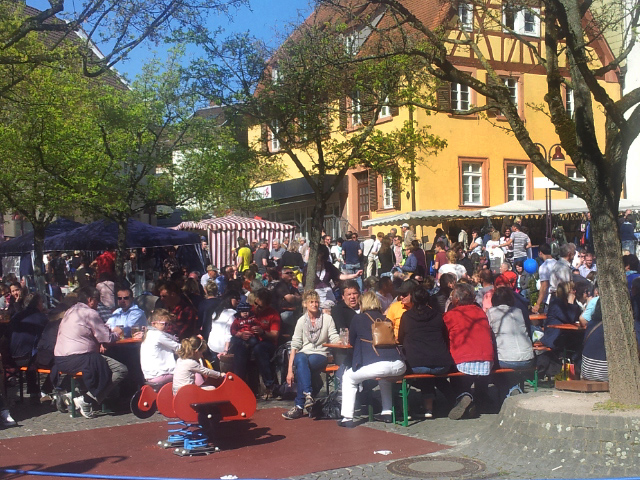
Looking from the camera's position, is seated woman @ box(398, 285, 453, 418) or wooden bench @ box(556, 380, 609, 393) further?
seated woman @ box(398, 285, 453, 418)

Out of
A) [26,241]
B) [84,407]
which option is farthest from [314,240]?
[26,241]

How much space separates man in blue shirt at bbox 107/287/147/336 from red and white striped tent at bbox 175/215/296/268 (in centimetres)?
1525

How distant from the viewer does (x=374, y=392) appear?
11625 millimetres

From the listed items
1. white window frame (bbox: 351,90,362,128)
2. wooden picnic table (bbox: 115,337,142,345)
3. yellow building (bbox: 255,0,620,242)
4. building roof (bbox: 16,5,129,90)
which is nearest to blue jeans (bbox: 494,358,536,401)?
white window frame (bbox: 351,90,362,128)

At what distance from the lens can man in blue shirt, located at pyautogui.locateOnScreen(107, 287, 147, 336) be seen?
1212 cm

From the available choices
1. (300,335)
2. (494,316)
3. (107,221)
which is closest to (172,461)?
(300,335)

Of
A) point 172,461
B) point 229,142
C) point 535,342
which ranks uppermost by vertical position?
point 229,142

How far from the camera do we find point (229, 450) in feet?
28.8

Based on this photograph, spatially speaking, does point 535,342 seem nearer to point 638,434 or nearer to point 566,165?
point 638,434

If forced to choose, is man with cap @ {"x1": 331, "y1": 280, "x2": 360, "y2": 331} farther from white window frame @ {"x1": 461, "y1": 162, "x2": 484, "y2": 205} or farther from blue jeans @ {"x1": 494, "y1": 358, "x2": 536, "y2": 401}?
white window frame @ {"x1": 461, "y1": 162, "x2": 484, "y2": 205}

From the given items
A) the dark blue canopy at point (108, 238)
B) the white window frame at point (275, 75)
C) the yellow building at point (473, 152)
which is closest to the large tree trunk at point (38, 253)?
the dark blue canopy at point (108, 238)

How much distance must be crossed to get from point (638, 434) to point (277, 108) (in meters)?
11.2

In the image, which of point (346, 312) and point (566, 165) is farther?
point (566, 165)

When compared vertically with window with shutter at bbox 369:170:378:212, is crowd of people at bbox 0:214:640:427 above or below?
below
